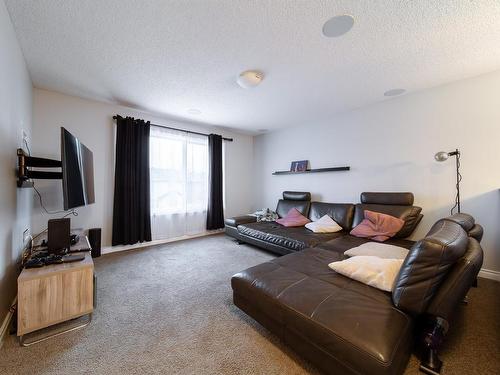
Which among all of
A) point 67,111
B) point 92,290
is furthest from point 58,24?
point 92,290

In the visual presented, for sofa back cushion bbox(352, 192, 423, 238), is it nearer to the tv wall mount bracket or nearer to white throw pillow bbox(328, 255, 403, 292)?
white throw pillow bbox(328, 255, 403, 292)

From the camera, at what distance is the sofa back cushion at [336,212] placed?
317cm

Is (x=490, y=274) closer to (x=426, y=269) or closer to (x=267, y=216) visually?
(x=426, y=269)

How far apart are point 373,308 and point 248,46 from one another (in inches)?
87.9

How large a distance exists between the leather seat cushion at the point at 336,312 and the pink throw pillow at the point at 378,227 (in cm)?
133

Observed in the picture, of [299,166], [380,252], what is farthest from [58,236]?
[299,166]

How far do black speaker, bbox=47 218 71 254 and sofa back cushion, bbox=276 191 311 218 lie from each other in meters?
3.22

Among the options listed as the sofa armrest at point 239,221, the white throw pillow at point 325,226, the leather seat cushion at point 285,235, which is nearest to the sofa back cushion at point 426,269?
the leather seat cushion at point 285,235

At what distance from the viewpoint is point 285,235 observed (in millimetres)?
2930

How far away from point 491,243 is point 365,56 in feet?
8.54

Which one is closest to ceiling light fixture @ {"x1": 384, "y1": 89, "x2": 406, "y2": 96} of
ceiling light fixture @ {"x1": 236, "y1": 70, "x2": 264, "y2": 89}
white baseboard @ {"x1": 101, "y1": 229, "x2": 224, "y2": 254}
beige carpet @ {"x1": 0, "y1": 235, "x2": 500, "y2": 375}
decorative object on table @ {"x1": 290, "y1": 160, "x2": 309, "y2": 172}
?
decorative object on table @ {"x1": 290, "y1": 160, "x2": 309, "y2": 172}

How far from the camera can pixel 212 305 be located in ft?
6.18

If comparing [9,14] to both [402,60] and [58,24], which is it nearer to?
[58,24]

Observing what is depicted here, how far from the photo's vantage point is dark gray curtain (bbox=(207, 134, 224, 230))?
4414 mm
